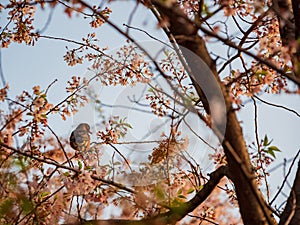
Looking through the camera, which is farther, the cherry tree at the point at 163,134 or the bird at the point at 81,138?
the bird at the point at 81,138

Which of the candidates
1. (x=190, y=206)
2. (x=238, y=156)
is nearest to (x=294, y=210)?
(x=238, y=156)

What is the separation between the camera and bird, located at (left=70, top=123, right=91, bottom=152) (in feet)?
7.04

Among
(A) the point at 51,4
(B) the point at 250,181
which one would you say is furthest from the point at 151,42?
(B) the point at 250,181

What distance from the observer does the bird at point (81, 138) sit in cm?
214

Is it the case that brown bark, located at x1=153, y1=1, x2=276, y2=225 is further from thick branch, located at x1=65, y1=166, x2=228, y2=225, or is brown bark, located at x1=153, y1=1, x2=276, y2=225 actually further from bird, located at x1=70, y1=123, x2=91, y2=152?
bird, located at x1=70, y1=123, x2=91, y2=152

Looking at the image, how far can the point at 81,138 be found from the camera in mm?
2186

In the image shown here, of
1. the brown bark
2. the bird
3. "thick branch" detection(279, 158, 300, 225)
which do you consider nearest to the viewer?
the brown bark

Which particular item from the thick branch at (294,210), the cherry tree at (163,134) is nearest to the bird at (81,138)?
the cherry tree at (163,134)

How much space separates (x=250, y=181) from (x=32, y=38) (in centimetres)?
185

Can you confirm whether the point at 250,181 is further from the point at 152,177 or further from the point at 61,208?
the point at 61,208

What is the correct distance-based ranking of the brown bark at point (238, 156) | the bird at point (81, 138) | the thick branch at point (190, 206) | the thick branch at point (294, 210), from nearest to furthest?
the brown bark at point (238, 156) → the thick branch at point (294, 210) → the thick branch at point (190, 206) → the bird at point (81, 138)

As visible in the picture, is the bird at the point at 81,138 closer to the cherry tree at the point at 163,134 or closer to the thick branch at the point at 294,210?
the cherry tree at the point at 163,134

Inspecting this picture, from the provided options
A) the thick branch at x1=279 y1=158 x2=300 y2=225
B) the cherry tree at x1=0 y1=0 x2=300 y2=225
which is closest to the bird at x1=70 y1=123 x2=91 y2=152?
the cherry tree at x1=0 y1=0 x2=300 y2=225

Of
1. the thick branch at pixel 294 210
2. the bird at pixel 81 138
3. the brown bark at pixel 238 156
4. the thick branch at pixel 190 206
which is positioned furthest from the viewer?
the bird at pixel 81 138
